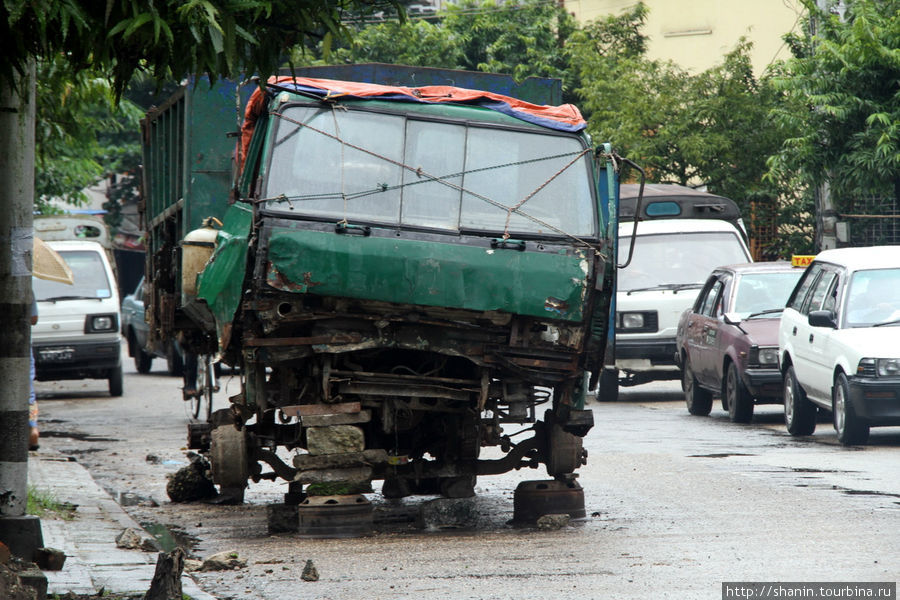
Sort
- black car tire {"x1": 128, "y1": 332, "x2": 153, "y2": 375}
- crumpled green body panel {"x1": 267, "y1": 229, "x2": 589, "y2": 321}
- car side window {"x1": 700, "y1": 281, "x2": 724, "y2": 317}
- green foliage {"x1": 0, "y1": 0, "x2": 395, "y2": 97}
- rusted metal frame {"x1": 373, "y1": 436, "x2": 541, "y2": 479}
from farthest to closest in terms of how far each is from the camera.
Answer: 1. black car tire {"x1": 128, "y1": 332, "x2": 153, "y2": 375}
2. car side window {"x1": 700, "y1": 281, "x2": 724, "y2": 317}
3. rusted metal frame {"x1": 373, "y1": 436, "x2": 541, "y2": 479}
4. crumpled green body panel {"x1": 267, "y1": 229, "x2": 589, "y2": 321}
5. green foliage {"x1": 0, "y1": 0, "x2": 395, "y2": 97}

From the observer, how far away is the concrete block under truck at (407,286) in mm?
8094

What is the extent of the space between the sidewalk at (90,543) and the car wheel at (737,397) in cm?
702

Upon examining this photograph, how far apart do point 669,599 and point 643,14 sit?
29.1m

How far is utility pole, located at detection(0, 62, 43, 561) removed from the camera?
693 centimetres

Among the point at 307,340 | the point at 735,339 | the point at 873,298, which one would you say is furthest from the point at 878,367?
the point at 307,340

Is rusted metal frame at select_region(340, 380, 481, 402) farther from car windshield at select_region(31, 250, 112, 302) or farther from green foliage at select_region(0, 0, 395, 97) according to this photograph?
car windshield at select_region(31, 250, 112, 302)

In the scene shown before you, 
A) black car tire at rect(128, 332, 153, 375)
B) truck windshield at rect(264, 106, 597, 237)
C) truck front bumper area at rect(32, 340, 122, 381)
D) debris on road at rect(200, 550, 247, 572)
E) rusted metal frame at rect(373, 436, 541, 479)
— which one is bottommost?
black car tire at rect(128, 332, 153, 375)

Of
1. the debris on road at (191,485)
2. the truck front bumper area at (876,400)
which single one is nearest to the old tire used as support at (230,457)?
the debris on road at (191,485)

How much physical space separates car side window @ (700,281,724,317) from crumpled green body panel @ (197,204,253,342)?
8920 millimetres

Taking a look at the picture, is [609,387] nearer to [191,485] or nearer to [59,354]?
[59,354]

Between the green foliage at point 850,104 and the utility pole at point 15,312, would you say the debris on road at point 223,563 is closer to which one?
the utility pole at point 15,312

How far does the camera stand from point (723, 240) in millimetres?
19984

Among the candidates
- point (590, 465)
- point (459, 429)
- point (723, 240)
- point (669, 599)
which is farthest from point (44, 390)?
point (669, 599)

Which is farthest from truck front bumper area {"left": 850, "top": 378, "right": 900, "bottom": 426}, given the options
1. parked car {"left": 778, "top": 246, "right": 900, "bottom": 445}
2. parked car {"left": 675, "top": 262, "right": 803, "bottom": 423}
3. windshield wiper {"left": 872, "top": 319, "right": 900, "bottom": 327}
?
parked car {"left": 675, "top": 262, "right": 803, "bottom": 423}
